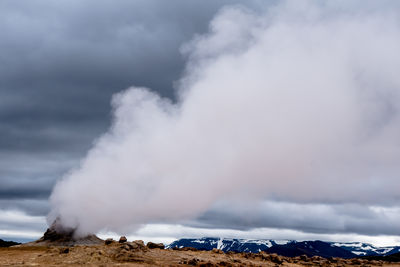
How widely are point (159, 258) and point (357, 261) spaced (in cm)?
5286

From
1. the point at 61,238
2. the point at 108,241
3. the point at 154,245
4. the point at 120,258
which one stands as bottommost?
the point at 120,258

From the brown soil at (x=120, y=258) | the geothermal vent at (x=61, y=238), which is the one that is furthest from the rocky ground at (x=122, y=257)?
the geothermal vent at (x=61, y=238)

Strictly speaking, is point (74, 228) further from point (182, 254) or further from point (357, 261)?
point (357, 261)

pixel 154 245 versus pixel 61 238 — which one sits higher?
pixel 61 238

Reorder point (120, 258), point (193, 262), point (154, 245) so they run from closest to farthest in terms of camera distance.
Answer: point (120, 258), point (193, 262), point (154, 245)

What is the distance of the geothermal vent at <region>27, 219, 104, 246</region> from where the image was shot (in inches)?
3516

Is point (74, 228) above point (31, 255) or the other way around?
above

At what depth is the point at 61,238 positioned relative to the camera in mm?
91938

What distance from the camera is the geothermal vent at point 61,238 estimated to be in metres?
89.3

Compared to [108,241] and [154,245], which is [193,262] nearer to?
[154,245]

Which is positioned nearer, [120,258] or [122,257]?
[120,258]

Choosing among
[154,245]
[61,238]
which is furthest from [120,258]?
[61,238]

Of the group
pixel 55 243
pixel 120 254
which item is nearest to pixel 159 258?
pixel 120 254

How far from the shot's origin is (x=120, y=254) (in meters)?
58.8
